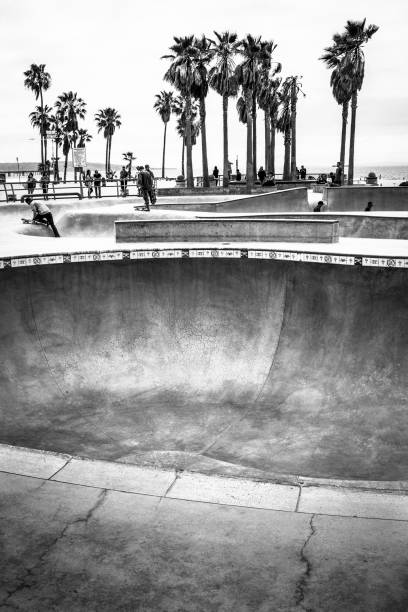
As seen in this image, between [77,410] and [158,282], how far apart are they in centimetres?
292

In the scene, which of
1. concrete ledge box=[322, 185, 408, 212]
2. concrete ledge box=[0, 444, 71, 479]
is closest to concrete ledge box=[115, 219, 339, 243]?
concrete ledge box=[0, 444, 71, 479]

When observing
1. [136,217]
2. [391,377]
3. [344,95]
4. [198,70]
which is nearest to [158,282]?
[391,377]

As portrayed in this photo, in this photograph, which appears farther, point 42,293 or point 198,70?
point 198,70

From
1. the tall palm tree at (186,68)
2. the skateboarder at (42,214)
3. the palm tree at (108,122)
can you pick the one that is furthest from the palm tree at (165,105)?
the skateboarder at (42,214)

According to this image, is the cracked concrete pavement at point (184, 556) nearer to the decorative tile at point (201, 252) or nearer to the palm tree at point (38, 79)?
the decorative tile at point (201, 252)

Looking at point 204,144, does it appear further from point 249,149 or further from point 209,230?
point 209,230

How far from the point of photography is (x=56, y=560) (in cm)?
317

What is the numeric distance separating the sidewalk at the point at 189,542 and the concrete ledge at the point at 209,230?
30.0ft

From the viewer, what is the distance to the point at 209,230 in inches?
509

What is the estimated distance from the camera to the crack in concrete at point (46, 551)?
2.91 m

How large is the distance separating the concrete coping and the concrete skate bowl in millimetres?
2607

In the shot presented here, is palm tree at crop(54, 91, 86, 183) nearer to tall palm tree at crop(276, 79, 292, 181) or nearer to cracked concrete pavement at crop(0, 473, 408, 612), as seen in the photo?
tall palm tree at crop(276, 79, 292, 181)

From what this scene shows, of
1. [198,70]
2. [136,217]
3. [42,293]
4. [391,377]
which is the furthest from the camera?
[198,70]

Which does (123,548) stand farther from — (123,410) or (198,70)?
(198,70)
